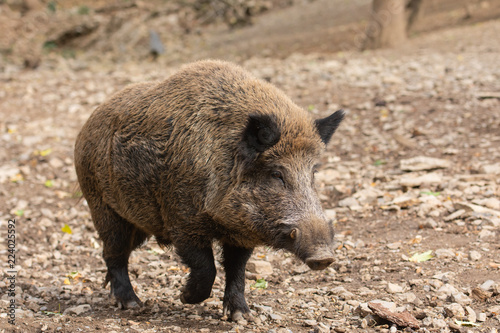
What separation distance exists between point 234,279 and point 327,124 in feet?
5.51

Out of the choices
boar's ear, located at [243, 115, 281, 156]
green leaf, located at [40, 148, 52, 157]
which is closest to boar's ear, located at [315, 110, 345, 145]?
boar's ear, located at [243, 115, 281, 156]

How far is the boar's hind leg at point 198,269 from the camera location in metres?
4.66

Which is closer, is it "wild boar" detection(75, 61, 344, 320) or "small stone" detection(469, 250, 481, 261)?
"wild boar" detection(75, 61, 344, 320)

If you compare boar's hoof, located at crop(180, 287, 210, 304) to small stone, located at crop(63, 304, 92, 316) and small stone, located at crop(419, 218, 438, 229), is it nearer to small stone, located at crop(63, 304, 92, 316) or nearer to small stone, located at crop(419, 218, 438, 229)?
small stone, located at crop(63, 304, 92, 316)

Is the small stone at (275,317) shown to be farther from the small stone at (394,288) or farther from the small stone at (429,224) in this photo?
the small stone at (429,224)

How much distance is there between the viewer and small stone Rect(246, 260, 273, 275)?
19.5ft

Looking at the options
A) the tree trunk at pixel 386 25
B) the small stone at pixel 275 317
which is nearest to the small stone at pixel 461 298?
the small stone at pixel 275 317

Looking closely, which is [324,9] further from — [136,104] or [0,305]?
[0,305]

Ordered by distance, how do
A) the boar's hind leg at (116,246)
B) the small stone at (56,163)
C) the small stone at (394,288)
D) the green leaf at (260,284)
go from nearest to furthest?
the small stone at (394,288), the boar's hind leg at (116,246), the green leaf at (260,284), the small stone at (56,163)

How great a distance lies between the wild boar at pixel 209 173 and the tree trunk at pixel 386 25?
1097 centimetres

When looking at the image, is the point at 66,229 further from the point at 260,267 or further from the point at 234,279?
the point at 234,279

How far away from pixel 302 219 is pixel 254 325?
1184 millimetres

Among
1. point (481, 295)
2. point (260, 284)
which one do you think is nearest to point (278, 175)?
point (260, 284)

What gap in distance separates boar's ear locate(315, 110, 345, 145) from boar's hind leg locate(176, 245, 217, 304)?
4.74 feet
